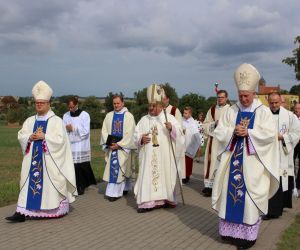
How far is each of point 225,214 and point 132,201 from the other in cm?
394

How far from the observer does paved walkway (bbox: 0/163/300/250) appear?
22.8ft

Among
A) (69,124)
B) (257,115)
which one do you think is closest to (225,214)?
(257,115)

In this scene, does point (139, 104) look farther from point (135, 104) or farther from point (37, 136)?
point (37, 136)

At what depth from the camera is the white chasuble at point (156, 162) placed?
9195 mm

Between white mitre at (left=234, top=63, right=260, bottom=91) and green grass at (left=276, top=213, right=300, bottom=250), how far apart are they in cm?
231

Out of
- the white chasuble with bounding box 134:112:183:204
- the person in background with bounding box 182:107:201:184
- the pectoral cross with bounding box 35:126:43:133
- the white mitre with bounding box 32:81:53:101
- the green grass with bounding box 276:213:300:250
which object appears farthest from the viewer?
the person in background with bounding box 182:107:201:184

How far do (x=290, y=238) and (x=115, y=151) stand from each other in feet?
15.3

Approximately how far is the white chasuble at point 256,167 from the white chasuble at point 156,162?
94.8 inches

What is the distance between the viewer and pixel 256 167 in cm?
671

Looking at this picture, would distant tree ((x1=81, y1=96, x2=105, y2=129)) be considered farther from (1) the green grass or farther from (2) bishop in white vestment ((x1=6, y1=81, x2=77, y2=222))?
(1) the green grass

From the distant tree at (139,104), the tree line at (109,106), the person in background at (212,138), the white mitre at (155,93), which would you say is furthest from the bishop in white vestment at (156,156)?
the distant tree at (139,104)

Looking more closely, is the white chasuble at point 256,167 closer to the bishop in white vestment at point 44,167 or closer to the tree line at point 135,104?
the bishop in white vestment at point 44,167

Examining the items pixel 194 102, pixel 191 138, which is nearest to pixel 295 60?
pixel 194 102

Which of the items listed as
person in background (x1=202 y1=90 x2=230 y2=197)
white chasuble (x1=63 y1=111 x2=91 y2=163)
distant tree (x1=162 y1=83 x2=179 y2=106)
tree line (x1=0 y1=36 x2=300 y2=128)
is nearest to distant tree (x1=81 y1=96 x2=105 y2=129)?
tree line (x1=0 y1=36 x2=300 y2=128)
